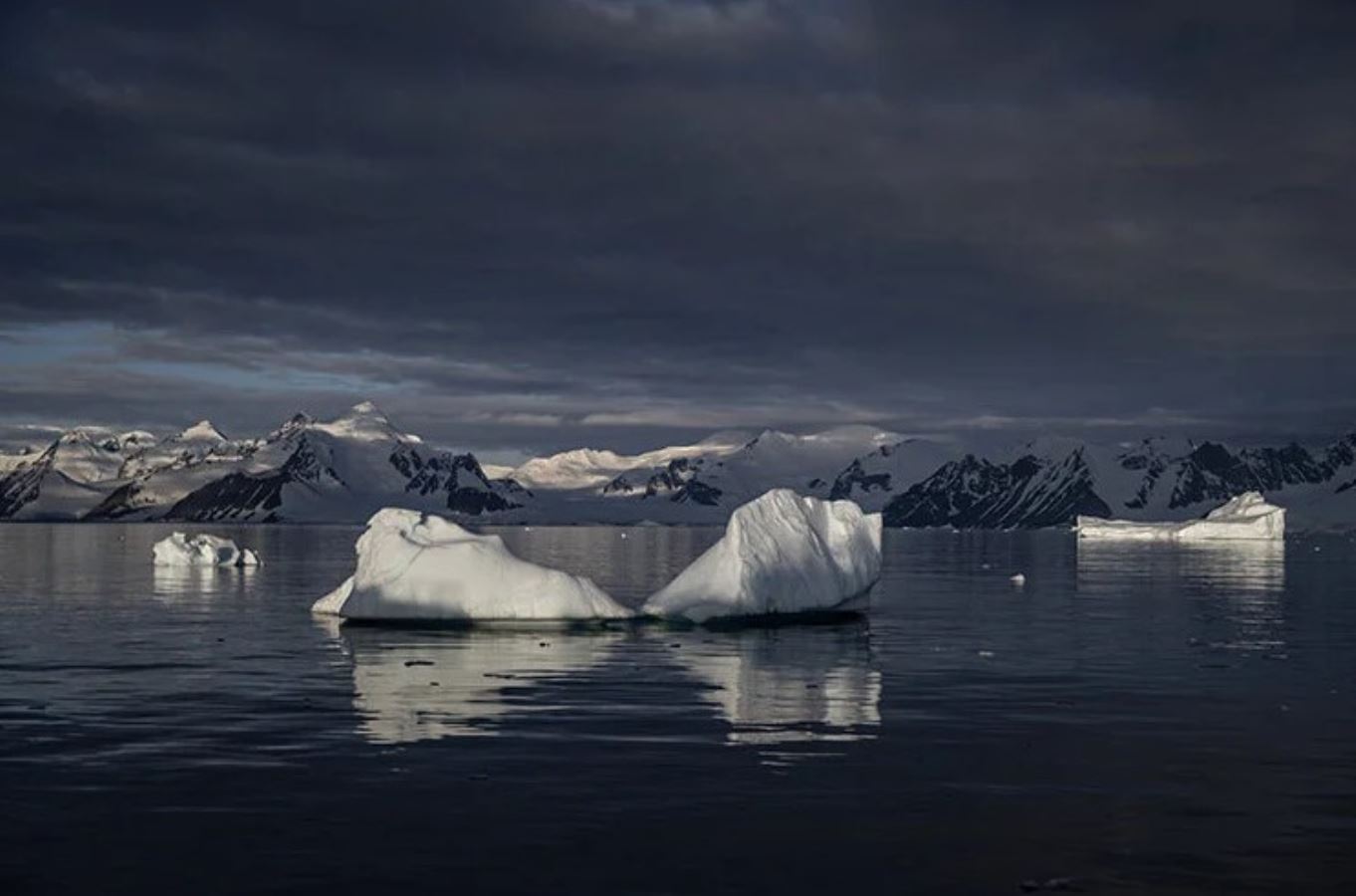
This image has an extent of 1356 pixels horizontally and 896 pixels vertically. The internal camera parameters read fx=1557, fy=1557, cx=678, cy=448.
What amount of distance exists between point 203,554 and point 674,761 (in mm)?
95431

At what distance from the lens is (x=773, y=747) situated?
2881 centimetres

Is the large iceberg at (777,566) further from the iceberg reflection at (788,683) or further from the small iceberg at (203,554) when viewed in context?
the small iceberg at (203,554)

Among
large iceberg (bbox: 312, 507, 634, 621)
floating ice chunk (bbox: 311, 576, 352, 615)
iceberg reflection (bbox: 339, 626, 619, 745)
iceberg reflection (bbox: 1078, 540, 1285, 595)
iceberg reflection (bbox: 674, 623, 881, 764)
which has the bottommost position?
iceberg reflection (bbox: 1078, 540, 1285, 595)

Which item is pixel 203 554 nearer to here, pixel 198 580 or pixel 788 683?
pixel 198 580

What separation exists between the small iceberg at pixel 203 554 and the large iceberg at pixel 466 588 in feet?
204

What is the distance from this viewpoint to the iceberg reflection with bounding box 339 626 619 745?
104 ft

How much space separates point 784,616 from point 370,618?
15.2 meters

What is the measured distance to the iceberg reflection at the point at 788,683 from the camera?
3095cm

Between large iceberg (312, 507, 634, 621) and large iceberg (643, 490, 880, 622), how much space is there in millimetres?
3030

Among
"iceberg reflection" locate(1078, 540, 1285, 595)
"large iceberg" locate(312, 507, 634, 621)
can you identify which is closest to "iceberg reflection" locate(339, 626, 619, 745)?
"large iceberg" locate(312, 507, 634, 621)

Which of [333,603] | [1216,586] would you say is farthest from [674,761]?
[1216,586]

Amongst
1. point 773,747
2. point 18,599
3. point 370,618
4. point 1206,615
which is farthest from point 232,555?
point 773,747

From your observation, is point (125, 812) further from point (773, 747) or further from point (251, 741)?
point (773, 747)

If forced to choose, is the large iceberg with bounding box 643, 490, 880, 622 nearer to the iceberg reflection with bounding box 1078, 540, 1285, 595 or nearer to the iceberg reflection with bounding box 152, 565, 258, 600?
the iceberg reflection with bounding box 152, 565, 258, 600
